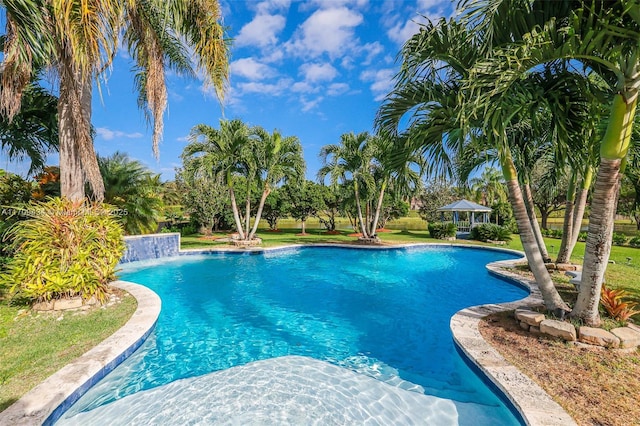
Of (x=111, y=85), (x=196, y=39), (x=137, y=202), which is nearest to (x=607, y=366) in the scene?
(x=111, y=85)

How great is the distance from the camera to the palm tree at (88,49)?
492 centimetres

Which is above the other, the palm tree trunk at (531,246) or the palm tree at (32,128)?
the palm tree at (32,128)

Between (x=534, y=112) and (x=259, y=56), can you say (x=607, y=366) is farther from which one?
(x=259, y=56)

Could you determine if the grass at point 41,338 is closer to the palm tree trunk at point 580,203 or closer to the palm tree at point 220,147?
the palm tree at point 220,147

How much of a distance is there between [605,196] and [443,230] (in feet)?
61.5

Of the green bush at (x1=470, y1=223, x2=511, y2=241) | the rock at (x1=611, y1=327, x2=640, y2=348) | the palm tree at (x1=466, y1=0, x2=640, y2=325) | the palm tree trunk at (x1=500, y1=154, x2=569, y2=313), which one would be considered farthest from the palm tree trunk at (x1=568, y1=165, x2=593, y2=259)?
the green bush at (x1=470, y1=223, x2=511, y2=241)

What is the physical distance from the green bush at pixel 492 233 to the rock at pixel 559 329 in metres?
16.6

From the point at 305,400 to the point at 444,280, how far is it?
8.09 metres

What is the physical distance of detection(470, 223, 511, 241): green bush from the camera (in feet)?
62.0

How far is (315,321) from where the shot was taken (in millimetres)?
6402

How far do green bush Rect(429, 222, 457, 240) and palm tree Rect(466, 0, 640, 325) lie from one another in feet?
59.3

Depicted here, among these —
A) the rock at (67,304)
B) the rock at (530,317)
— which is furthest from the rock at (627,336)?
the rock at (67,304)

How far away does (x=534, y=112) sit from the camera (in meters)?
4.26

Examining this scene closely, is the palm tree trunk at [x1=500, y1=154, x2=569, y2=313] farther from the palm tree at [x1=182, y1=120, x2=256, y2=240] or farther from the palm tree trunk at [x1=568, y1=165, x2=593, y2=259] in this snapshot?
the palm tree at [x1=182, y1=120, x2=256, y2=240]
